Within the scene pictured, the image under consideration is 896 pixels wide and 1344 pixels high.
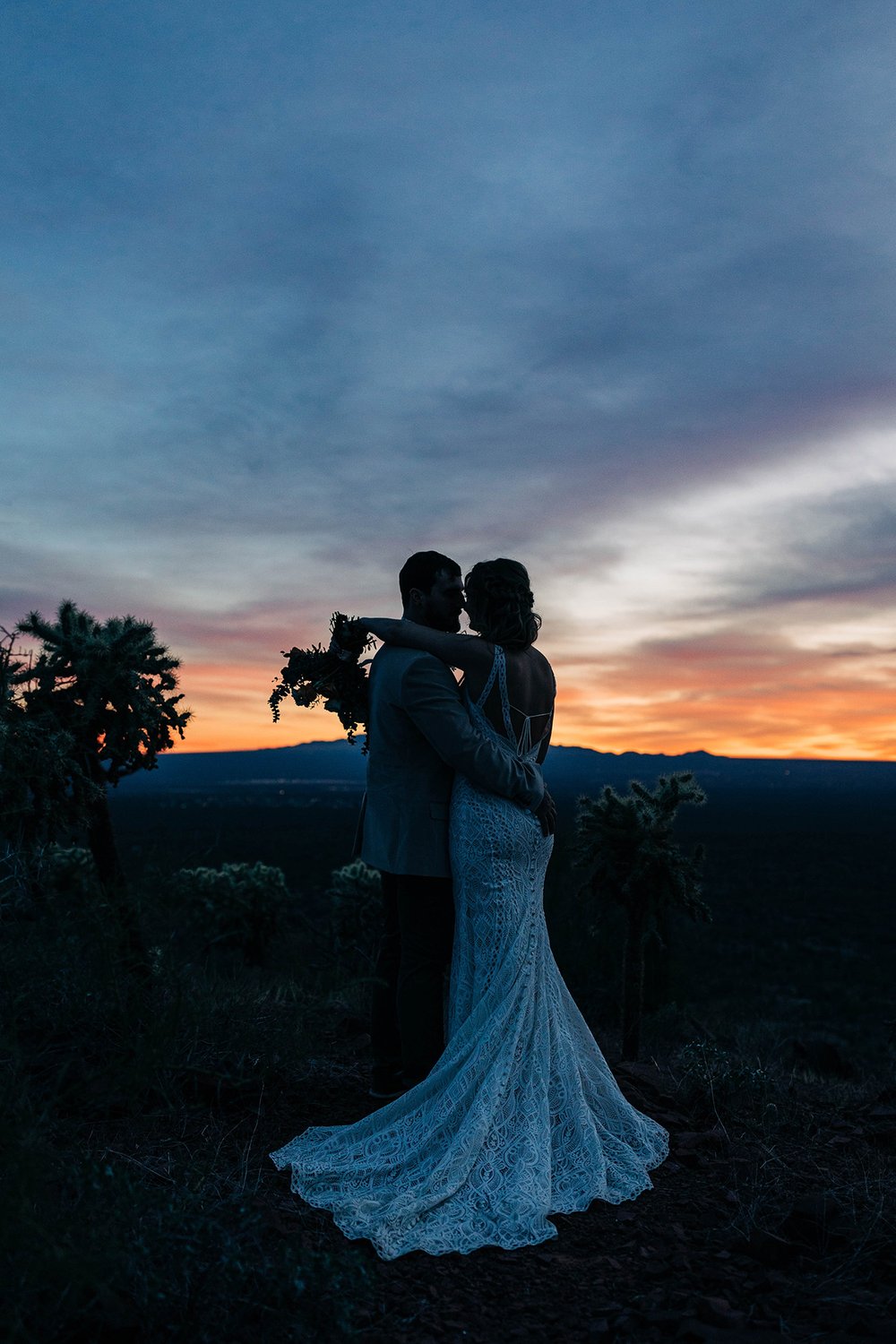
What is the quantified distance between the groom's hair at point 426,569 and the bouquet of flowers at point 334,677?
521 mm

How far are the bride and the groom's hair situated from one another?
20cm

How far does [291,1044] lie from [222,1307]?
2337 mm

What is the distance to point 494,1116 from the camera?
375 centimetres

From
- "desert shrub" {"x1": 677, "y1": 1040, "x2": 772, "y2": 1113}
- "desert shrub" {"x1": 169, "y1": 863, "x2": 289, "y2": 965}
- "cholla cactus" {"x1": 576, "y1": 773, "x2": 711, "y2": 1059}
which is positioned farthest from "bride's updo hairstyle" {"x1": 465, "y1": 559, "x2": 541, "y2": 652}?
"desert shrub" {"x1": 169, "y1": 863, "x2": 289, "y2": 965}

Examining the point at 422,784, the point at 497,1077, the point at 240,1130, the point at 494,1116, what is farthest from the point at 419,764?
the point at 240,1130

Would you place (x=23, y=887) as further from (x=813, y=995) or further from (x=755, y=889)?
(x=755, y=889)

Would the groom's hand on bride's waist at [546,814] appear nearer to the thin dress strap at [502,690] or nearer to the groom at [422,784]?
the groom at [422,784]

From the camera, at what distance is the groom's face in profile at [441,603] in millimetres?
4332

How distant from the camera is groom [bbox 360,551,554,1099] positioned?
13.2 feet

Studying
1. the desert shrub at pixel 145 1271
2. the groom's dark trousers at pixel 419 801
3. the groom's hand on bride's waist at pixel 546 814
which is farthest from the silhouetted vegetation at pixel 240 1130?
the groom's hand on bride's waist at pixel 546 814

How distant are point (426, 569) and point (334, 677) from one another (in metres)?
0.85

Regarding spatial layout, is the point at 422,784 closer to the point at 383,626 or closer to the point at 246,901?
the point at 383,626

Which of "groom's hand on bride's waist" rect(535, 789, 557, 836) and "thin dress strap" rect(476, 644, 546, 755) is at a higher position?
"thin dress strap" rect(476, 644, 546, 755)

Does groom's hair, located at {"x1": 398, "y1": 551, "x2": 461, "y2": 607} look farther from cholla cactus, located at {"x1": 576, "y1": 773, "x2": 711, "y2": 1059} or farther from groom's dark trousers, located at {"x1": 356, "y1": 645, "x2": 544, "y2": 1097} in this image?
cholla cactus, located at {"x1": 576, "y1": 773, "x2": 711, "y2": 1059}
